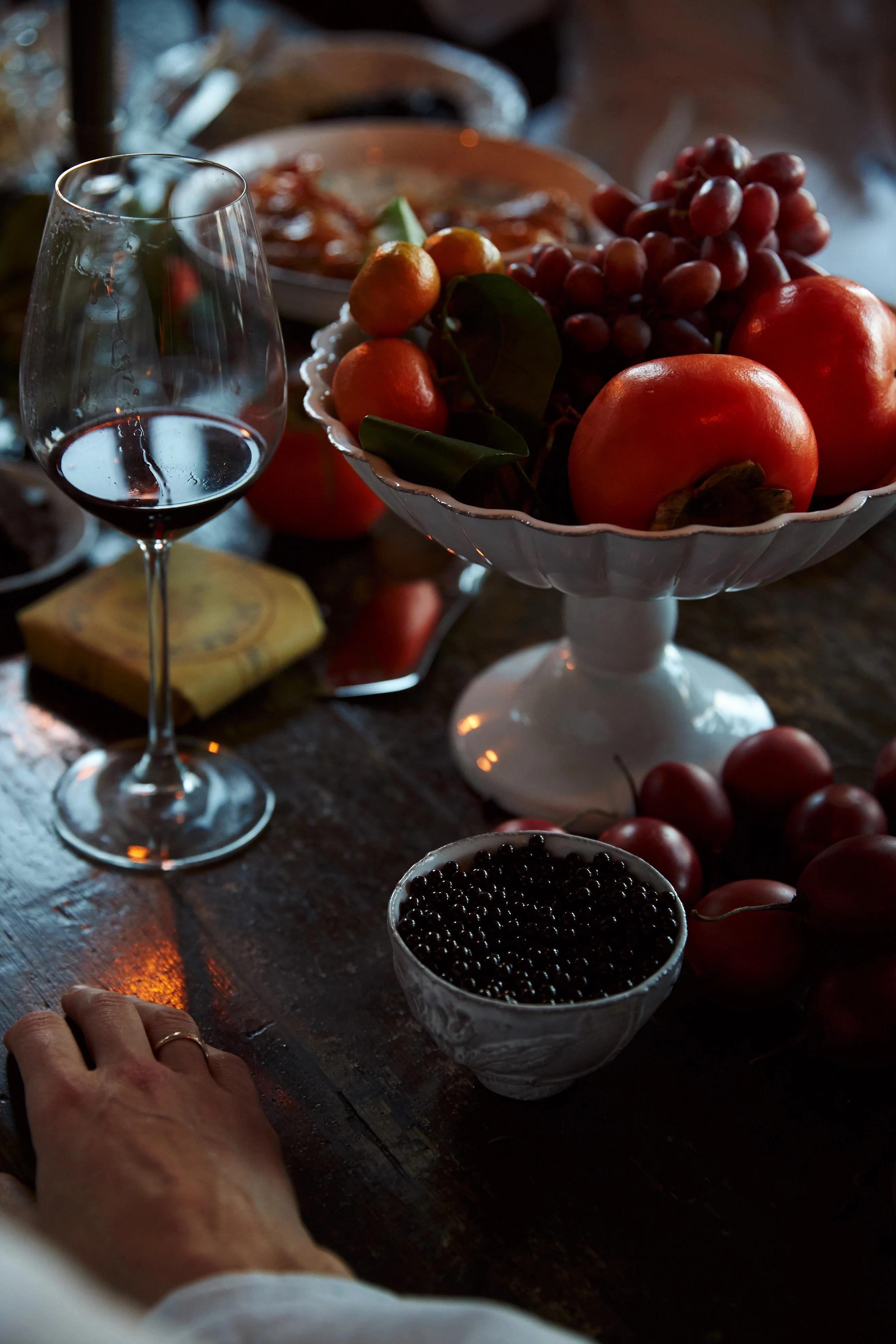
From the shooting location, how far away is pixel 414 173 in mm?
1407

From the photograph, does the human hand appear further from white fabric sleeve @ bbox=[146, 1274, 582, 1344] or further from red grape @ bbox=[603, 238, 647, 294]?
red grape @ bbox=[603, 238, 647, 294]

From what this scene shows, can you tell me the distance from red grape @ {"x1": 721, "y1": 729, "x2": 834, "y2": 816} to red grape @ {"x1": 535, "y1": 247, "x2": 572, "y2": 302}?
29 cm

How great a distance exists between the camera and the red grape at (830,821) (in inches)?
24.3

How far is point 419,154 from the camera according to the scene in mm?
1418

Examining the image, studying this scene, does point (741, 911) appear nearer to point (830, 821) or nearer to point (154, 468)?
point (830, 821)

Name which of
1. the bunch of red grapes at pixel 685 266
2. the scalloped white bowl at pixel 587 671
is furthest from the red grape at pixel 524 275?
the scalloped white bowl at pixel 587 671

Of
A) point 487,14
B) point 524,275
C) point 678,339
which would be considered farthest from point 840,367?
point 487,14

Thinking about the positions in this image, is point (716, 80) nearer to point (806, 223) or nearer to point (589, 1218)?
point (806, 223)

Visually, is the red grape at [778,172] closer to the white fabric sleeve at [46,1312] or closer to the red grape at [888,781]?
the red grape at [888,781]

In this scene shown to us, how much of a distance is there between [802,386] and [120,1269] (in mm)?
503

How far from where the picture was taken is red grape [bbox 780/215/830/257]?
680 millimetres

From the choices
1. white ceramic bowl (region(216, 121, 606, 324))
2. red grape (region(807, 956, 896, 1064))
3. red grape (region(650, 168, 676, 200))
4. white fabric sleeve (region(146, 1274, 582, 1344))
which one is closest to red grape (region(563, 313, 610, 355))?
red grape (region(650, 168, 676, 200))

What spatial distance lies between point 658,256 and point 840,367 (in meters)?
0.12

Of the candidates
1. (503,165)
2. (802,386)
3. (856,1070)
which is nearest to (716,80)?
(503,165)
